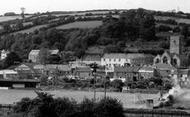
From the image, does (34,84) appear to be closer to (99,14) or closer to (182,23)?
(182,23)

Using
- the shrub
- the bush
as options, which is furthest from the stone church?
the shrub

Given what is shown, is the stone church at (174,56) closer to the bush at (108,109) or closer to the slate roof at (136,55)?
the slate roof at (136,55)

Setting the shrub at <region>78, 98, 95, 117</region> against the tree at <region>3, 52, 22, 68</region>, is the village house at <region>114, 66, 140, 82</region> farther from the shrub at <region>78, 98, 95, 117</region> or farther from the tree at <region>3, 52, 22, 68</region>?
the shrub at <region>78, 98, 95, 117</region>

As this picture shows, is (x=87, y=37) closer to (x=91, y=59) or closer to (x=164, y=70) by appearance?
(x=91, y=59)

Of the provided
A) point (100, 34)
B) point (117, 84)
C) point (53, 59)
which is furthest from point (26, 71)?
point (117, 84)

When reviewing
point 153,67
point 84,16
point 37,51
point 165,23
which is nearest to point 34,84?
point 153,67

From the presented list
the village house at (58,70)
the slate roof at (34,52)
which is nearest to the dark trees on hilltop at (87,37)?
the slate roof at (34,52)
